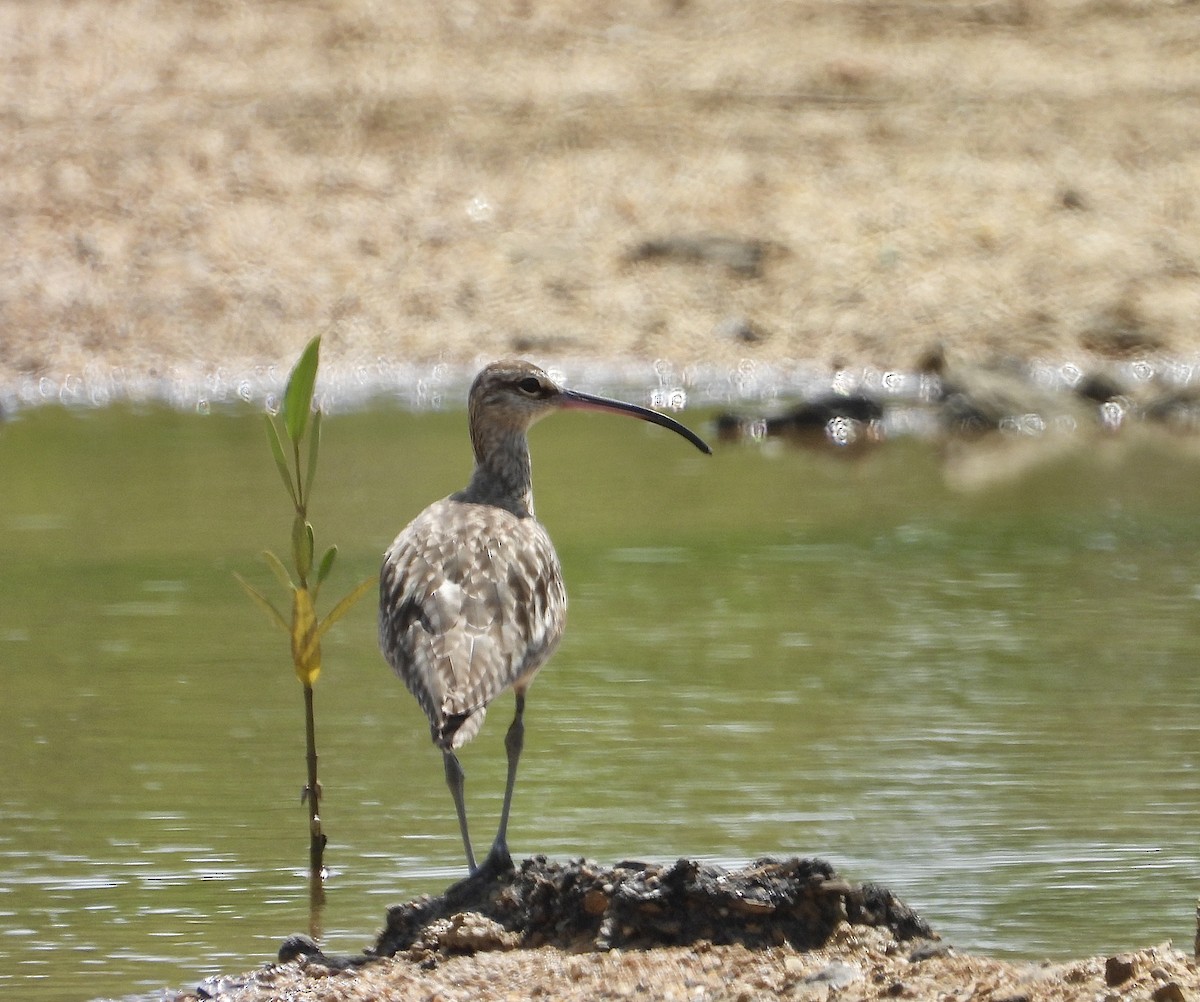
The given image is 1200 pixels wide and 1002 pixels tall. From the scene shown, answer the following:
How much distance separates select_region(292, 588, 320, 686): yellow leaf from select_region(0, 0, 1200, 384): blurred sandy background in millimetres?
19941

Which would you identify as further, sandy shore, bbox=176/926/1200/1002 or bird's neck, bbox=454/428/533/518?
bird's neck, bbox=454/428/533/518

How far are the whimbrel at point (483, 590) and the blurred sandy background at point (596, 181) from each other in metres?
19.6

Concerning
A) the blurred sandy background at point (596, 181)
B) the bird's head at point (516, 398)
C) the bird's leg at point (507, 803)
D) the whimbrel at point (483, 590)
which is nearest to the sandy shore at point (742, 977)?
the bird's leg at point (507, 803)

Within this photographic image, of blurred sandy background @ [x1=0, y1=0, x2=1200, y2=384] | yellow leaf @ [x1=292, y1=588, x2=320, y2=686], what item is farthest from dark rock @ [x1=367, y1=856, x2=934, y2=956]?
blurred sandy background @ [x1=0, y1=0, x2=1200, y2=384]

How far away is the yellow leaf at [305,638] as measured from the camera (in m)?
7.95

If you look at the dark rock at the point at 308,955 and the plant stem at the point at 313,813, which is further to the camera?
the plant stem at the point at 313,813

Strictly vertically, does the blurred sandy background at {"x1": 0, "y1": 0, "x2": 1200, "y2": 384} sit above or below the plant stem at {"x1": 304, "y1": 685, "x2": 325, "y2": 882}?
above

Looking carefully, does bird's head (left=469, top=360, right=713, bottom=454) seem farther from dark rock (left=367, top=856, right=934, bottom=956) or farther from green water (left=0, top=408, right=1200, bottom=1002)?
dark rock (left=367, top=856, right=934, bottom=956)

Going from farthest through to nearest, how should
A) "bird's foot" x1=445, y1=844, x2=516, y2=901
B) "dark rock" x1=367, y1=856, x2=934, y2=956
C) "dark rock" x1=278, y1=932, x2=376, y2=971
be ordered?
"bird's foot" x1=445, y1=844, x2=516, y2=901 → "dark rock" x1=278, y1=932, x2=376, y2=971 → "dark rock" x1=367, y1=856, x2=934, y2=956

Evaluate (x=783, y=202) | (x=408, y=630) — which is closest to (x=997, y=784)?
(x=408, y=630)

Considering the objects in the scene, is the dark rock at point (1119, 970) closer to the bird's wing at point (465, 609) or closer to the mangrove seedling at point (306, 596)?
the bird's wing at point (465, 609)

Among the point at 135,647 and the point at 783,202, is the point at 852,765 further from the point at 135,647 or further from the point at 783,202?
the point at 783,202

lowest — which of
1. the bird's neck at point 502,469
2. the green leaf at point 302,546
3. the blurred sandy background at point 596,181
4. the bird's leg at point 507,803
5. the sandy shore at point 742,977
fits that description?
the sandy shore at point 742,977

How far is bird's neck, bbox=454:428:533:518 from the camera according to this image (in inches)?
325
